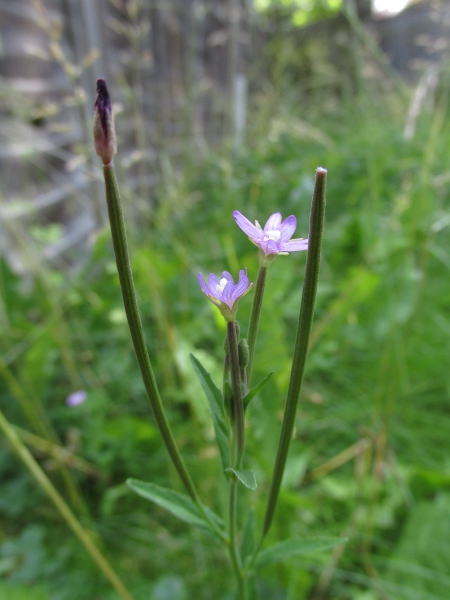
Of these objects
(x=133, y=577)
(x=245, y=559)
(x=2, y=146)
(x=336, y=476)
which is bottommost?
(x=133, y=577)

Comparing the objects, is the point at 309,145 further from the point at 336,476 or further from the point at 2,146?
the point at 336,476

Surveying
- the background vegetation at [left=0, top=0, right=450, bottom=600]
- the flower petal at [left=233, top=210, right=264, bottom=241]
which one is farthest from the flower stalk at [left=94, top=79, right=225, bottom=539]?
the background vegetation at [left=0, top=0, right=450, bottom=600]

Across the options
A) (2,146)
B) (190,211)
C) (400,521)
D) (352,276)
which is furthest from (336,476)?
(190,211)

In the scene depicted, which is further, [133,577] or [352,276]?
[352,276]

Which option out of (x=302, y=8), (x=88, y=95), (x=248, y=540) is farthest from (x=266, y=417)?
(x=302, y=8)

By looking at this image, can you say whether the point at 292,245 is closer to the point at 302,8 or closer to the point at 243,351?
the point at 243,351

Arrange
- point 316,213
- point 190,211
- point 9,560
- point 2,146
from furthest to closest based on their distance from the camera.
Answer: point 190,211
point 2,146
point 9,560
point 316,213

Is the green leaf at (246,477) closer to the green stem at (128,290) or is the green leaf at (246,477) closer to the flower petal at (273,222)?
the green stem at (128,290)
